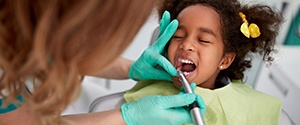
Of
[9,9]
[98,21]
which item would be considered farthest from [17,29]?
A: [98,21]

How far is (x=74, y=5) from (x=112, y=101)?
0.88m

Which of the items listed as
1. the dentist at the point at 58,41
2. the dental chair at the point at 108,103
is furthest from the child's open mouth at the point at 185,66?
the dentist at the point at 58,41

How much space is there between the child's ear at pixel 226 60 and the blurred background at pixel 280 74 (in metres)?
0.20

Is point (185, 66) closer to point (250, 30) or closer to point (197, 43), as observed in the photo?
point (197, 43)

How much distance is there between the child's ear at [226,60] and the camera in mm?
1278

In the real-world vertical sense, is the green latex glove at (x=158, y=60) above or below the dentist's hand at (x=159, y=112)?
above

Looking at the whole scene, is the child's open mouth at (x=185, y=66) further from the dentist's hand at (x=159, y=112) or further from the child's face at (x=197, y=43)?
the dentist's hand at (x=159, y=112)

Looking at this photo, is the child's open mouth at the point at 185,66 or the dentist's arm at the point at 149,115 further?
the child's open mouth at the point at 185,66

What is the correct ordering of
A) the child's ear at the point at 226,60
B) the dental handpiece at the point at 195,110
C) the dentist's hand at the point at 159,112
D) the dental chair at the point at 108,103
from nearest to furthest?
the dental handpiece at the point at 195,110 < the dentist's hand at the point at 159,112 < the child's ear at the point at 226,60 < the dental chair at the point at 108,103

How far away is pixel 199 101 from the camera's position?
1.07 meters

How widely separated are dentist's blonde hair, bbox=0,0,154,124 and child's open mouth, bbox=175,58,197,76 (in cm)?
51

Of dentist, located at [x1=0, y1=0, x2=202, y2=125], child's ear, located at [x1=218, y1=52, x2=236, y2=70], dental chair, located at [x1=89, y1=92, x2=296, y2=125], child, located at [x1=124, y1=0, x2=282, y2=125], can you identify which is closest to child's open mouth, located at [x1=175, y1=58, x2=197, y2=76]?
child, located at [x1=124, y1=0, x2=282, y2=125]

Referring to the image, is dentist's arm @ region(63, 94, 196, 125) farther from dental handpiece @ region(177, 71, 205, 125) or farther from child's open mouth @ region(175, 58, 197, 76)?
child's open mouth @ region(175, 58, 197, 76)

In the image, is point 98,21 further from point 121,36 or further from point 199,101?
point 199,101
